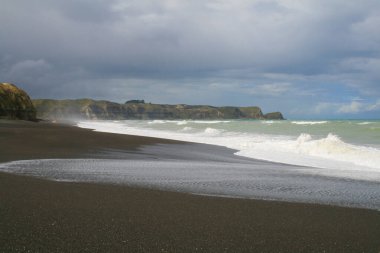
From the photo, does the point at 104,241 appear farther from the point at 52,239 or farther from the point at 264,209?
the point at 264,209

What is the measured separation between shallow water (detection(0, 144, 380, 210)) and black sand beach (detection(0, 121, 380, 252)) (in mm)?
904

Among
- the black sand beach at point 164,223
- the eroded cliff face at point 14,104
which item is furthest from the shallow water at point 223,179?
the eroded cliff face at point 14,104

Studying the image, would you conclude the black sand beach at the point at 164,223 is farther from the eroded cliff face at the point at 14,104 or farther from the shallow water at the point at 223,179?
the eroded cliff face at the point at 14,104

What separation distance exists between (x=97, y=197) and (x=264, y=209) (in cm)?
284

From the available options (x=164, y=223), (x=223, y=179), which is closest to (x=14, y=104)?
(x=223, y=179)

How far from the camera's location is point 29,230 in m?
4.75

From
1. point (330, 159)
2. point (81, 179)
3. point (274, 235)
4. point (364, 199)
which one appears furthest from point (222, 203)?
point (330, 159)

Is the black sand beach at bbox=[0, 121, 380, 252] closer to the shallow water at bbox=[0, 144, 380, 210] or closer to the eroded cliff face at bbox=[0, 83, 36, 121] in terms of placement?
the shallow water at bbox=[0, 144, 380, 210]

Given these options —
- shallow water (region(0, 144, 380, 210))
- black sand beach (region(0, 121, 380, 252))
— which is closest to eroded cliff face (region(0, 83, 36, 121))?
shallow water (region(0, 144, 380, 210))

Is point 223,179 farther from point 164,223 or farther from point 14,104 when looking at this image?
point 14,104

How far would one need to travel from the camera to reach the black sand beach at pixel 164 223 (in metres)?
4.54

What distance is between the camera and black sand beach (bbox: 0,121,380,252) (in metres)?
4.54

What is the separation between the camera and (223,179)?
1002 cm

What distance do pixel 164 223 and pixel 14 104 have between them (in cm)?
6267
